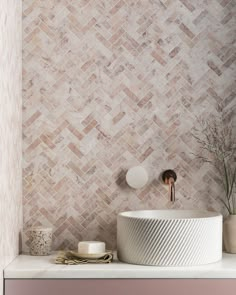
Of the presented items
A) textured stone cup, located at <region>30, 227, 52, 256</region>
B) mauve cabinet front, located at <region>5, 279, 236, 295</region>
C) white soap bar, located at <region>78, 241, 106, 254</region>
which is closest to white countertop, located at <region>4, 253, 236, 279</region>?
mauve cabinet front, located at <region>5, 279, 236, 295</region>

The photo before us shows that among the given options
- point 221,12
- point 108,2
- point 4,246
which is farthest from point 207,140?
point 4,246

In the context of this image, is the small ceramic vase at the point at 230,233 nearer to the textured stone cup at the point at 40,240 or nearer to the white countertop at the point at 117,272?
the white countertop at the point at 117,272

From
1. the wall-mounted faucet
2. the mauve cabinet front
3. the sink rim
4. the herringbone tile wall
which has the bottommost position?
the mauve cabinet front

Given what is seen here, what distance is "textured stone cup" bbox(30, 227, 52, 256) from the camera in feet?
7.75

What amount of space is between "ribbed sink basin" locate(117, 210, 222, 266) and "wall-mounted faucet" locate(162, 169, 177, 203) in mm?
304

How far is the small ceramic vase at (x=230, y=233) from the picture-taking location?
7.93ft

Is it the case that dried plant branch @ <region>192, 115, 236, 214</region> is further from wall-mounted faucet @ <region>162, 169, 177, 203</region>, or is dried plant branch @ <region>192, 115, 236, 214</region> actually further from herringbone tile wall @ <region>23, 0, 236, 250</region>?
wall-mounted faucet @ <region>162, 169, 177, 203</region>

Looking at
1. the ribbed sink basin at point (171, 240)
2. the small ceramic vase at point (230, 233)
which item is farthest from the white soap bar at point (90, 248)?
the small ceramic vase at point (230, 233)

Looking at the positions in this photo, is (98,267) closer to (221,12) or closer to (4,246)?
(4,246)

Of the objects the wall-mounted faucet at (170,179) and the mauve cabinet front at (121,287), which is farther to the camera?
the wall-mounted faucet at (170,179)

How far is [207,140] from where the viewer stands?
2.55 metres

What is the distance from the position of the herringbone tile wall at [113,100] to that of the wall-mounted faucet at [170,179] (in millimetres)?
37

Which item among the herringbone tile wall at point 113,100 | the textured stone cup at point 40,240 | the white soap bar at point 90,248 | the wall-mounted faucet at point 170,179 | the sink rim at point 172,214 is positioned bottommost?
the white soap bar at point 90,248

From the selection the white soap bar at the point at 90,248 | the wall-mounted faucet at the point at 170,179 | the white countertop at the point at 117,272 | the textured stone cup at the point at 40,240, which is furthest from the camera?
the wall-mounted faucet at the point at 170,179
